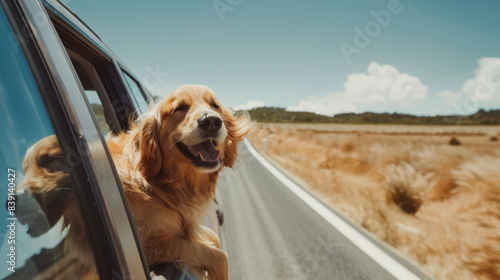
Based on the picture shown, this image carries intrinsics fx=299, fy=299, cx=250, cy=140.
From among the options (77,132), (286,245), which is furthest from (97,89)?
(286,245)

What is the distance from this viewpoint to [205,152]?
2338 mm

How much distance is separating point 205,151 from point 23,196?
1.62 metres

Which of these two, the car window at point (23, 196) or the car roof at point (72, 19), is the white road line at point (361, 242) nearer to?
the car window at point (23, 196)

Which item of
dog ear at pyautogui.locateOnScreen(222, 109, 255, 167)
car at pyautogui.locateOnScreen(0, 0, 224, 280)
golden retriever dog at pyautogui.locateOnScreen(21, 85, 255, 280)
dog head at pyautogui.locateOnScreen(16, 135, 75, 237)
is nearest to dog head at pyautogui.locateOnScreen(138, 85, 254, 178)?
golden retriever dog at pyautogui.locateOnScreen(21, 85, 255, 280)

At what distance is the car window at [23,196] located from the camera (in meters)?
0.69

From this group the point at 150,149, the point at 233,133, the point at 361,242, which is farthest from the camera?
the point at 361,242

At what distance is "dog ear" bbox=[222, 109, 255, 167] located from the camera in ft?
9.07

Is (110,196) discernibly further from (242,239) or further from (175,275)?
(242,239)

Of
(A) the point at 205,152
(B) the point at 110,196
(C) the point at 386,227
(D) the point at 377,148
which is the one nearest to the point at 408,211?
(C) the point at 386,227

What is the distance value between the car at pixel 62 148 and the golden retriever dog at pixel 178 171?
0.59 meters

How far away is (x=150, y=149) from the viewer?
2.18 meters

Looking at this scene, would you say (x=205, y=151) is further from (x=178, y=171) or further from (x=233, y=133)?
(x=233, y=133)

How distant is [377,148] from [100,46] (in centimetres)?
1985

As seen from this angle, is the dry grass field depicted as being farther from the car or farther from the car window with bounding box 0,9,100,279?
the car window with bounding box 0,9,100,279
